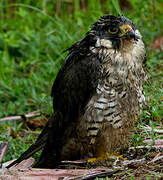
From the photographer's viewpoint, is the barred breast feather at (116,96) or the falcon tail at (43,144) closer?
the barred breast feather at (116,96)

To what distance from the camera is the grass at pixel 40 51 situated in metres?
5.28

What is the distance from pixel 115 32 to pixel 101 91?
55 centimetres

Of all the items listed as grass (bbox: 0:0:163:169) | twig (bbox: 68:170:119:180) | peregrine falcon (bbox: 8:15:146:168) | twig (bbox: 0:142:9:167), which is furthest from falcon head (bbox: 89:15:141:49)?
twig (bbox: 0:142:9:167)

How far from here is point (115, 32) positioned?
12.5 feet

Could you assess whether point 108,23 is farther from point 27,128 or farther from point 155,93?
point 27,128

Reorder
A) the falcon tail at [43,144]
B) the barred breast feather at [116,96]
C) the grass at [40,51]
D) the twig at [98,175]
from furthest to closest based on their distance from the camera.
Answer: the grass at [40,51] → the falcon tail at [43,144] → the barred breast feather at [116,96] → the twig at [98,175]

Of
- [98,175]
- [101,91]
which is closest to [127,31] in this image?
[101,91]

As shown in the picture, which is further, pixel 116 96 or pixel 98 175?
pixel 116 96

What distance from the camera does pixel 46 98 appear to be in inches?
207

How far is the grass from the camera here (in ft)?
17.3

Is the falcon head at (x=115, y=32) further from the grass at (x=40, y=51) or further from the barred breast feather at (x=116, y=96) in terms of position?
the grass at (x=40, y=51)

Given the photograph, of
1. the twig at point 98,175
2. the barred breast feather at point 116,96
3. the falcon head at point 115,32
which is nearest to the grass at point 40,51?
the barred breast feather at point 116,96

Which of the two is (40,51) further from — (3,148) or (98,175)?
(98,175)

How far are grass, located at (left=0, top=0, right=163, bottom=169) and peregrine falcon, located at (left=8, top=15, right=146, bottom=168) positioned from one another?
595mm
